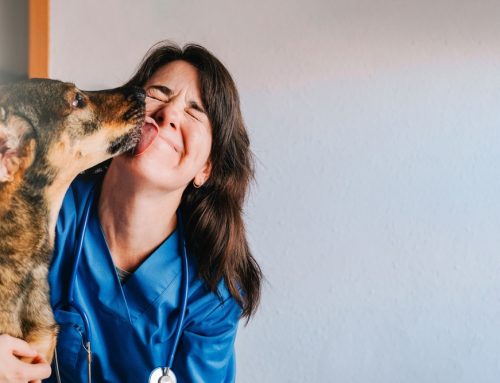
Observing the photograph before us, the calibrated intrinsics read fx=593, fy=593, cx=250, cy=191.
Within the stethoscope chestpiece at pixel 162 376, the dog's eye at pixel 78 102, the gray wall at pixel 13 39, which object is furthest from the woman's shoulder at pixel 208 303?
the gray wall at pixel 13 39

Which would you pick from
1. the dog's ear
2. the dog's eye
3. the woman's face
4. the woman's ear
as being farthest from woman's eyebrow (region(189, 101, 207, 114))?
the dog's ear

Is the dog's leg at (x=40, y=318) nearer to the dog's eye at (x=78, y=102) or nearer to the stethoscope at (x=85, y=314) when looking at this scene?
the stethoscope at (x=85, y=314)

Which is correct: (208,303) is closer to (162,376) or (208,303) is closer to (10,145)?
(162,376)

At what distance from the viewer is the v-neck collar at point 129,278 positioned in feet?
3.34

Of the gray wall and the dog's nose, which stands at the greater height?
the gray wall

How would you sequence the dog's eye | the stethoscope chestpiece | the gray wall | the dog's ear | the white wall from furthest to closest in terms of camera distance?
the white wall
the gray wall
the stethoscope chestpiece
the dog's eye
the dog's ear

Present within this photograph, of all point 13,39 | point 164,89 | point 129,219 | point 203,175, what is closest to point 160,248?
point 129,219

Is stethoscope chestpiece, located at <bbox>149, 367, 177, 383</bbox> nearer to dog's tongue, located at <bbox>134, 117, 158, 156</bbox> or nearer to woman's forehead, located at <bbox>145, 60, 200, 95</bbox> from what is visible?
dog's tongue, located at <bbox>134, 117, 158, 156</bbox>

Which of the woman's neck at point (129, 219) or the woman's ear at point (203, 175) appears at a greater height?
the woman's ear at point (203, 175)

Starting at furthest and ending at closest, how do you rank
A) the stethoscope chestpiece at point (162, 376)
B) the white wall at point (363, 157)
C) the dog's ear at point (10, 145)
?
the white wall at point (363, 157) → the stethoscope chestpiece at point (162, 376) → the dog's ear at point (10, 145)

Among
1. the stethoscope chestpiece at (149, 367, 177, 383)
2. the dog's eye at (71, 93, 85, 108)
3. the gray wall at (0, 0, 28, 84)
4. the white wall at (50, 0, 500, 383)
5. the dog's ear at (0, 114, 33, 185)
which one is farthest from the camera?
the white wall at (50, 0, 500, 383)

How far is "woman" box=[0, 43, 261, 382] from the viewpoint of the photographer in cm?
100

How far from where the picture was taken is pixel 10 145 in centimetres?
79

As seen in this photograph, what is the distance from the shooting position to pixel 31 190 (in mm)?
836
